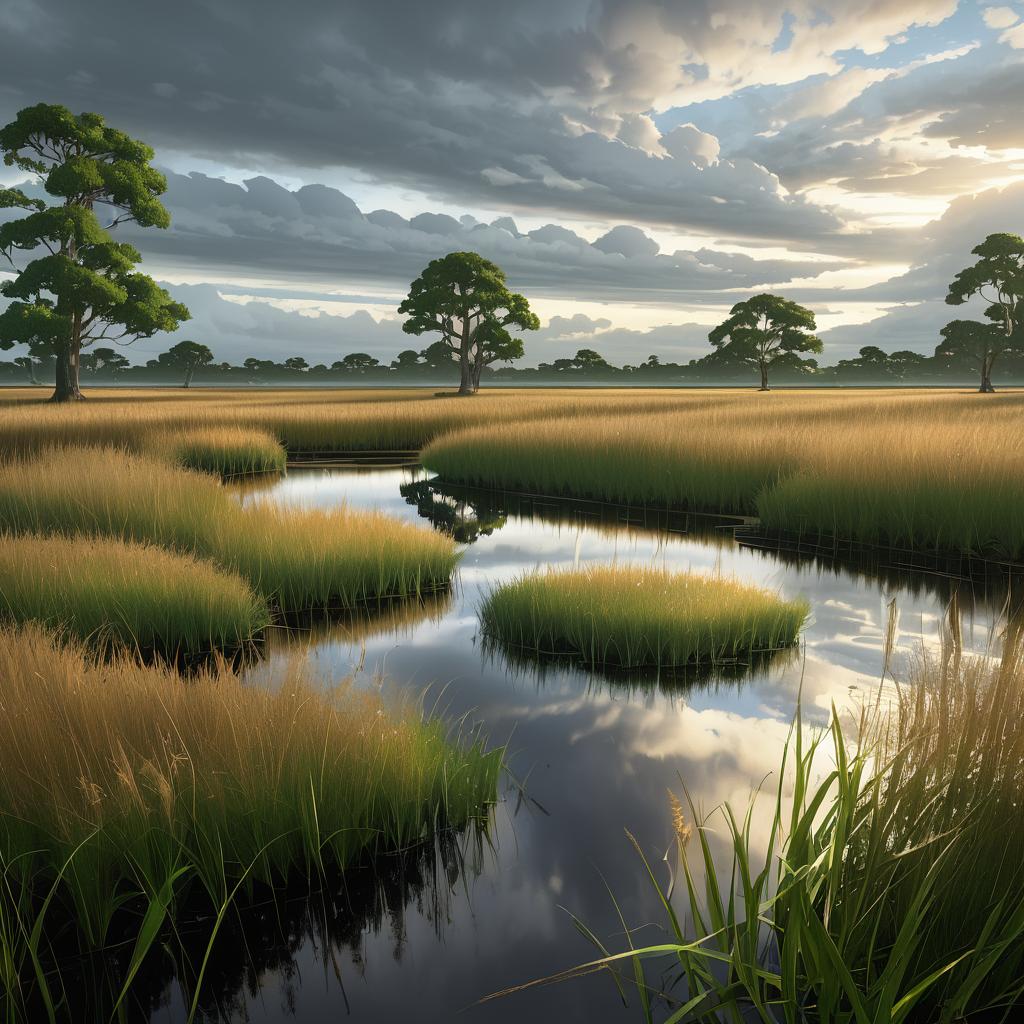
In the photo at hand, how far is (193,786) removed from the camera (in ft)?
10.00

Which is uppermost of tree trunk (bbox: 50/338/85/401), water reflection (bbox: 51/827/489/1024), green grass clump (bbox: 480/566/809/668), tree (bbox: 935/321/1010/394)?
tree (bbox: 935/321/1010/394)

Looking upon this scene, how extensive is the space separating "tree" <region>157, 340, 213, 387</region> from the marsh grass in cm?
9113

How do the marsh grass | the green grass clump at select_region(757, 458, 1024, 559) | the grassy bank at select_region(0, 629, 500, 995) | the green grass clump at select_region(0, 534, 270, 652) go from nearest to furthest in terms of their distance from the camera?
the marsh grass, the grassy bank at select_region(0, 629, 500, 995), the green grass clump at select_region(0, 534, 270, 652), the green grass clump at select_region(757, 458, 1024, 559)

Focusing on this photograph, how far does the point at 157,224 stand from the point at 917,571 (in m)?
32.5

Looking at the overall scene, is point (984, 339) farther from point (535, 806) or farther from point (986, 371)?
point (535, 806)

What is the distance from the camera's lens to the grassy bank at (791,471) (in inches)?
385

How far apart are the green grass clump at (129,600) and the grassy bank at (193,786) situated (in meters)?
2.37

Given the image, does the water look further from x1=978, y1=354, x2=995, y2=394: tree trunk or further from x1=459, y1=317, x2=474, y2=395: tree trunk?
x1=978, y1=354, x2=995, y2=394: tree trunk

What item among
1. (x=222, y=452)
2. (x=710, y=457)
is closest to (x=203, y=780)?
(x=710, y=457)

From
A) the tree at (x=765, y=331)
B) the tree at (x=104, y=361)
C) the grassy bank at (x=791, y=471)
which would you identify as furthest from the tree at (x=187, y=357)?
the grassy bank at (x=791, y=471)

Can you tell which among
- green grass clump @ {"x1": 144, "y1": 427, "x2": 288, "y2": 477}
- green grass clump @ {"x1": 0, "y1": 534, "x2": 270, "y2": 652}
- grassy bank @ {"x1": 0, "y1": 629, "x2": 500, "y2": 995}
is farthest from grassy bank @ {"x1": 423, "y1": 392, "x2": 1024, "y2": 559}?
grassy bank @ {"x1": 0, "y1": 629, "x2": 500, "y2": 995}

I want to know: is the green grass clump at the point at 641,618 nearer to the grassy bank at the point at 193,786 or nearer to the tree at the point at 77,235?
the grassy bank at the point at 193,786

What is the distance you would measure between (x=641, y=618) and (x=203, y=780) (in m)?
3.71

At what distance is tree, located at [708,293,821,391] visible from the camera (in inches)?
2389
